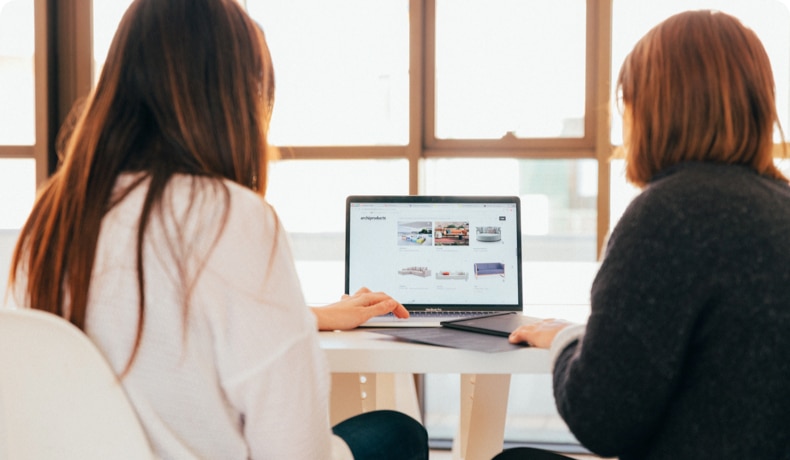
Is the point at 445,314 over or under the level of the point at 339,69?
under

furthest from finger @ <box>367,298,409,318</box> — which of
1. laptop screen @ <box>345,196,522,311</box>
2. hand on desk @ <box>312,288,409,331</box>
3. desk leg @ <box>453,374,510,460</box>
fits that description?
desk leg @ <box>453,374,510,460</box>

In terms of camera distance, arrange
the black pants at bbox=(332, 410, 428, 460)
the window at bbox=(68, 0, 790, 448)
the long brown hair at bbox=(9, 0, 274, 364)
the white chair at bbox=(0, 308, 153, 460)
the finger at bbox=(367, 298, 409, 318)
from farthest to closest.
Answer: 1. the window at bbox=(68, 0, 790, 448)
2. the finger at bbox=(367, 298, 409, 318)
3. the black pants at bbox=(332, 410, 428, 460)
4. the long brown hair at bbox=(9, 0, 274, 364)
5. the white chair at bbox=(0, 308, 153, 460)

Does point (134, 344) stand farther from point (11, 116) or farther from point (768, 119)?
point (11, 116)

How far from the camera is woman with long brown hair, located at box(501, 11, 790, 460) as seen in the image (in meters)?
0.87

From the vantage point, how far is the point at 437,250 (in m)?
1.86

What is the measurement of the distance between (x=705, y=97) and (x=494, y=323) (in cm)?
70

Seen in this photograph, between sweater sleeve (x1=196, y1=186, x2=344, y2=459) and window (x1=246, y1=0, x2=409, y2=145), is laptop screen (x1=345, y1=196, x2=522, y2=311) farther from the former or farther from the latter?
window (x1=246, y1=0, x2=409, y2=145)

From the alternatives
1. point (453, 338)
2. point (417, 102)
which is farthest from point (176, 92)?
point (417, 102)

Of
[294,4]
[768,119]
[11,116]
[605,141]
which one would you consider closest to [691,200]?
[768,119]

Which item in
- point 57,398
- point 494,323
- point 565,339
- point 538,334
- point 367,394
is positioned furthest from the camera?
point 367,394

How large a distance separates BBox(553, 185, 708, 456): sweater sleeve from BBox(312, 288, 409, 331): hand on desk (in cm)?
69

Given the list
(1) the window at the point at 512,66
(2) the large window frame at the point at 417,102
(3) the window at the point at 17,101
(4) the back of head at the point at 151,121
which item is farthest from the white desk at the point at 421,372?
(3) the window at the point at 17,101

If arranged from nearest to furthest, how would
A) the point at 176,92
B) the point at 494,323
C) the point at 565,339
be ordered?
the point at 176,92, the point at 565,339, the point at 494,323

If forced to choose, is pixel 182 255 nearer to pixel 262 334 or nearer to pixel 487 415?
pixel 262 334
